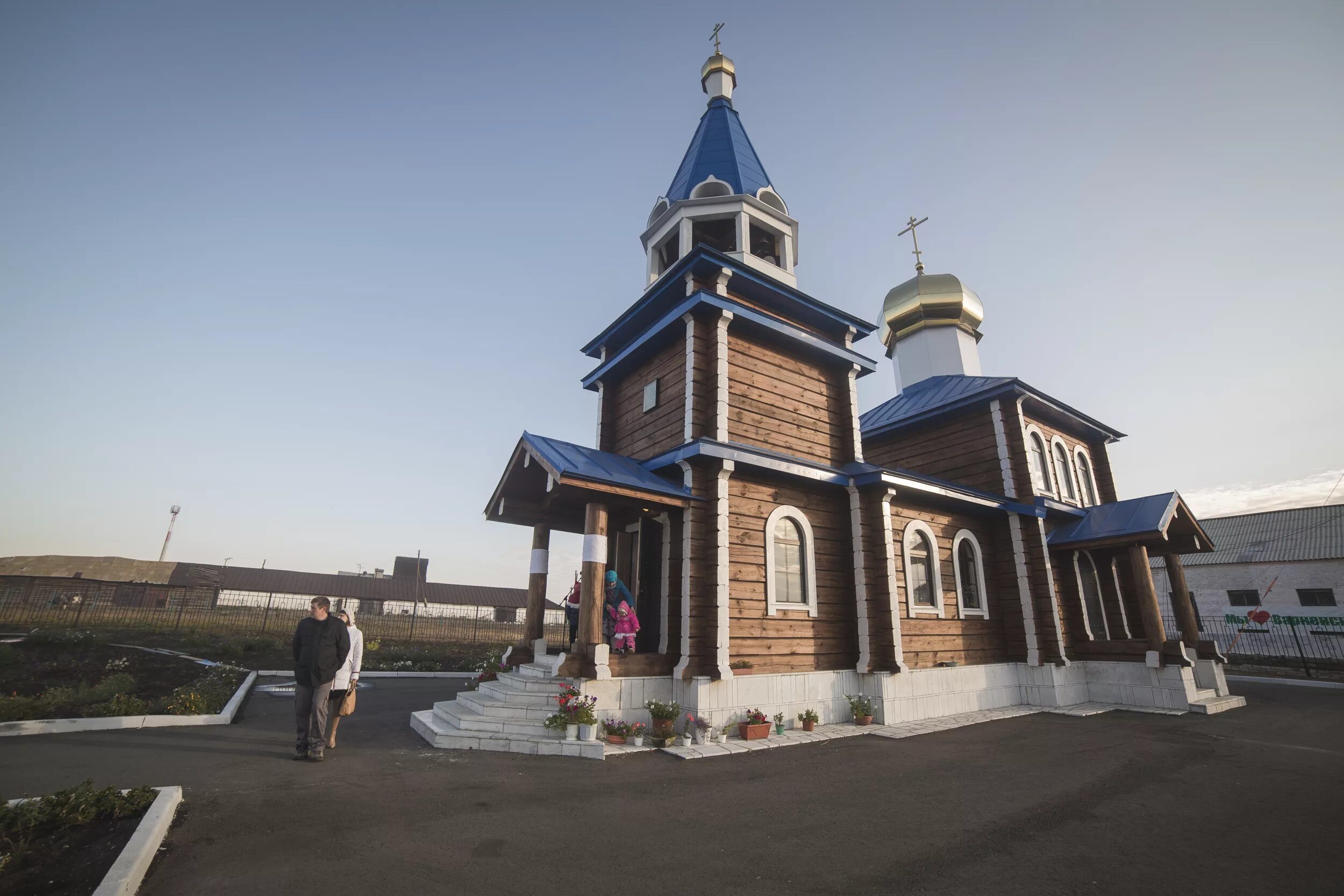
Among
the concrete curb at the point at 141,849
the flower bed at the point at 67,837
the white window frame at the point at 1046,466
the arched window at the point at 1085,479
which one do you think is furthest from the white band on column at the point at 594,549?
the arched window at the point at 1085,479

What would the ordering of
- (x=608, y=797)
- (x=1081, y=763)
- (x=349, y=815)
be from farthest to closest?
1. (x=1081, y=763)
2. (x=608, y=797)
3. (x=349, y=815)

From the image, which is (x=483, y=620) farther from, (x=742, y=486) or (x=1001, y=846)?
(x=1001, y=846)

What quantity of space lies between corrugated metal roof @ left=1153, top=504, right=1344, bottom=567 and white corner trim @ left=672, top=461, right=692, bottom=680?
95.5 ft

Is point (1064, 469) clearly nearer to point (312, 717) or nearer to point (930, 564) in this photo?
point (930, 564)

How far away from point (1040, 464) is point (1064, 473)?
1.55m

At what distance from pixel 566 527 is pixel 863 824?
7.77 metres

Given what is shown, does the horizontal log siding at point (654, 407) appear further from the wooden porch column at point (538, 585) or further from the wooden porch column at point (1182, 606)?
the wooden porch column at point (1182, 606)

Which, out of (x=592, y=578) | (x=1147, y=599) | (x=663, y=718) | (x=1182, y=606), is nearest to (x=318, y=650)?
(x=592, y=578)

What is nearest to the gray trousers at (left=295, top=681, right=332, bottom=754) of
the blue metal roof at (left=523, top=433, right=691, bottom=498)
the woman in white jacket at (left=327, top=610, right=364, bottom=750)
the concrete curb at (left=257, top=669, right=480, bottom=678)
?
the woman in white jacket at (left=327, top=610, right=364, bottom=750)

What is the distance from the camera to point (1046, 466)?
1594 centimetres

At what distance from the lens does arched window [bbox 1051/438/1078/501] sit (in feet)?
53.8

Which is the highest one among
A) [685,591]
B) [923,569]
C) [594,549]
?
[923,569]

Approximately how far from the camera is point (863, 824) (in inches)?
200

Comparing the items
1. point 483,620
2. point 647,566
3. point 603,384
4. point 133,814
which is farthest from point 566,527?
point 483,620
